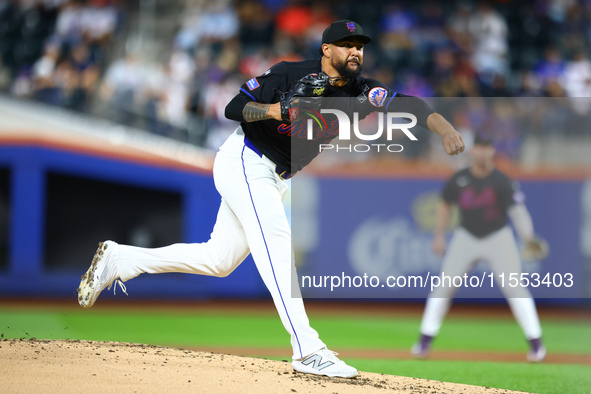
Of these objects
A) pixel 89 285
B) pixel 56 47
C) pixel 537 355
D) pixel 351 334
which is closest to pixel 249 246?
pixel 89 285

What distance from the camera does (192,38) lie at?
12.0m

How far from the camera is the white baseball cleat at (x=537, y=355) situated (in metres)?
6.62

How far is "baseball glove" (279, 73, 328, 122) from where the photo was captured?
Result: 409cm

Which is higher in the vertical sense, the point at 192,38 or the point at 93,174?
the point at 192,38

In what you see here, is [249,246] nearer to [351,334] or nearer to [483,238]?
[483,238]

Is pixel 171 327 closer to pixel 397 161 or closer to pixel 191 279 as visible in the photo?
pixel 191 279

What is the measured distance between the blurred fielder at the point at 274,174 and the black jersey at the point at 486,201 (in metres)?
2.76

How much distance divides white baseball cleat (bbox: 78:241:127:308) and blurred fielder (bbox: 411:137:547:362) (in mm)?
3270

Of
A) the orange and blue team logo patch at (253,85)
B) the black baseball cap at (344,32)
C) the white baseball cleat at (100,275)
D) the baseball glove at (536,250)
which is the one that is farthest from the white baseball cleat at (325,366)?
the baseball glove at (536,250)

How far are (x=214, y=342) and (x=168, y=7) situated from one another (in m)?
7.59

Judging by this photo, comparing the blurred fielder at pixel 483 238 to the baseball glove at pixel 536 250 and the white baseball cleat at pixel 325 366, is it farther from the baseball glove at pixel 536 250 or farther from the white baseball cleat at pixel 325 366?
the white baseball cleat at pixel 325 366

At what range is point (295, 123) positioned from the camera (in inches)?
169

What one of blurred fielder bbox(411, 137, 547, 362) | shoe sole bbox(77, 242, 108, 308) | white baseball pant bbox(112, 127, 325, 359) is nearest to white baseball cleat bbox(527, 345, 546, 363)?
→ blurred fielder bbox(411, 137, 547, 362)

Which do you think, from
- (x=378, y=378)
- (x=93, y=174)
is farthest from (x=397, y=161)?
(x=378, y=378)
